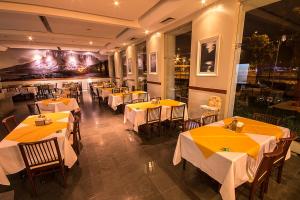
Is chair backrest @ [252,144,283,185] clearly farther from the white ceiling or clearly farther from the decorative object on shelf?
the white ceiling

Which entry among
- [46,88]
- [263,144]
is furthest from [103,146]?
[46,88]

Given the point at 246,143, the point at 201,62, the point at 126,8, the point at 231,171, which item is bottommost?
the point at 231,171

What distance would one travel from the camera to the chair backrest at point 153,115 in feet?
11.1

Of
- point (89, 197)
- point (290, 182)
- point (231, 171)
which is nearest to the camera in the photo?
point (231, 171)

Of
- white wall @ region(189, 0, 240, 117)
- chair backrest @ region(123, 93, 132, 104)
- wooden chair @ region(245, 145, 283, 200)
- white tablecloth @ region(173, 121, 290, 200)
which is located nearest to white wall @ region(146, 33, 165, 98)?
chair backrest @ region(123, 93, 132, 104)

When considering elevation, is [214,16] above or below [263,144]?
above

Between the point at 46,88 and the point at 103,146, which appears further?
the point at 46,88

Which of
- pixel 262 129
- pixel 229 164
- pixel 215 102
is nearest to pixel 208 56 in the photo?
pixel 215 102

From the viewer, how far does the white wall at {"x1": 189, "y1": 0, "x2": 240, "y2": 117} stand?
3341 millimetres

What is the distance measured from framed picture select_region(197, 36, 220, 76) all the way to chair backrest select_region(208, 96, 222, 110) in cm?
63

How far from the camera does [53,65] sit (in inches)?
444

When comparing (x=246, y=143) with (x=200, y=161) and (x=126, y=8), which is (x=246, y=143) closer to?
(x=200, y=161)

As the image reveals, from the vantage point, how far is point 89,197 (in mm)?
1996

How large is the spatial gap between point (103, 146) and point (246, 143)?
281 cm
